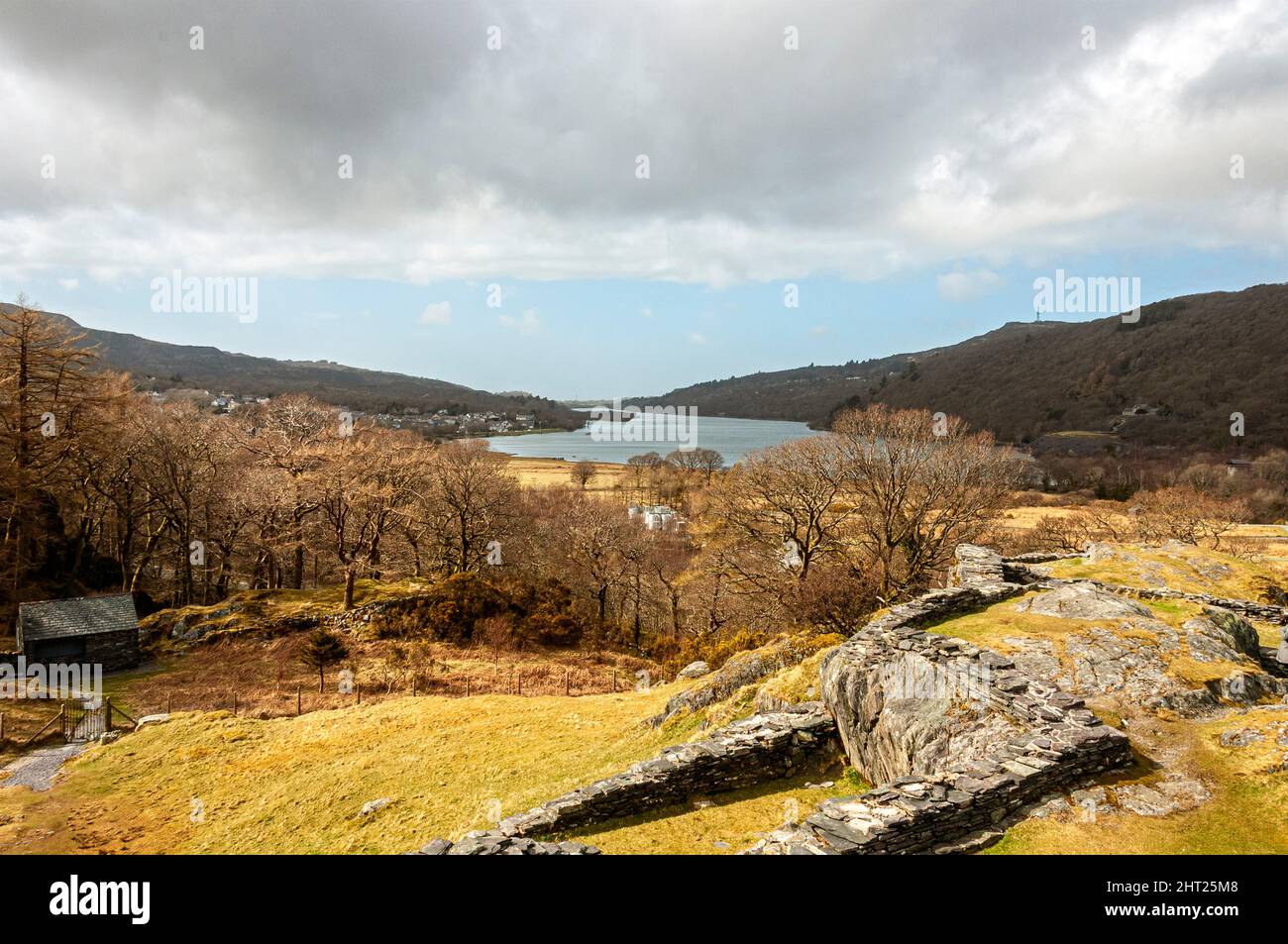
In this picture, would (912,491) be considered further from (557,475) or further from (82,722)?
(557,475)

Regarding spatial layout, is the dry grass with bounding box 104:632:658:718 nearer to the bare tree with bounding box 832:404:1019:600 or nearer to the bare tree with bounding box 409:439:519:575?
the bare tree with bounding box 409:439:519:575

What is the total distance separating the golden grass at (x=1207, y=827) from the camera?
7.14 meters

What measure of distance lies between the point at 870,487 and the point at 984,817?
23.4 metres

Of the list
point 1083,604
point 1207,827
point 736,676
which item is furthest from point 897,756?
point 1083,604

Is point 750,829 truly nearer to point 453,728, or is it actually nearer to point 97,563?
point 453,728

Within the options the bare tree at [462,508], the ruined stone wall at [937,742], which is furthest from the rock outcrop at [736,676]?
the bare tree at [462,508]

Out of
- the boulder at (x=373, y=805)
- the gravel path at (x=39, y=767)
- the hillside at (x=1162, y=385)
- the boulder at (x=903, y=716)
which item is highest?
the hillside at (x=1162, y=385)

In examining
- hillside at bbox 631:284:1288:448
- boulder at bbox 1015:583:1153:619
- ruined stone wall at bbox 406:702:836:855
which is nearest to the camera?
ruined stone wall at bbox 406:702:836:855

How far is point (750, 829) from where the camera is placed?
979 centimetres

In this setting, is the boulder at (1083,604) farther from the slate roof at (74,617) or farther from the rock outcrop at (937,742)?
the slate roof at (74,617)

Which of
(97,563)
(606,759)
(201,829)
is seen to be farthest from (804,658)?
(97,563)

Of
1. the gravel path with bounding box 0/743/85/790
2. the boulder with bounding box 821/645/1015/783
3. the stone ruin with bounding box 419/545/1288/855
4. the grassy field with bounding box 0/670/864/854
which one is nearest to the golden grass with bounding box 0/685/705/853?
the grassy field with bounding box 0/670/864/854

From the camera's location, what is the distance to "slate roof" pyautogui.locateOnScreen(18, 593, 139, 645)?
24.3m

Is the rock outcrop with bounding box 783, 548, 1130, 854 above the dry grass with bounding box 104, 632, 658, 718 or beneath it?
above
